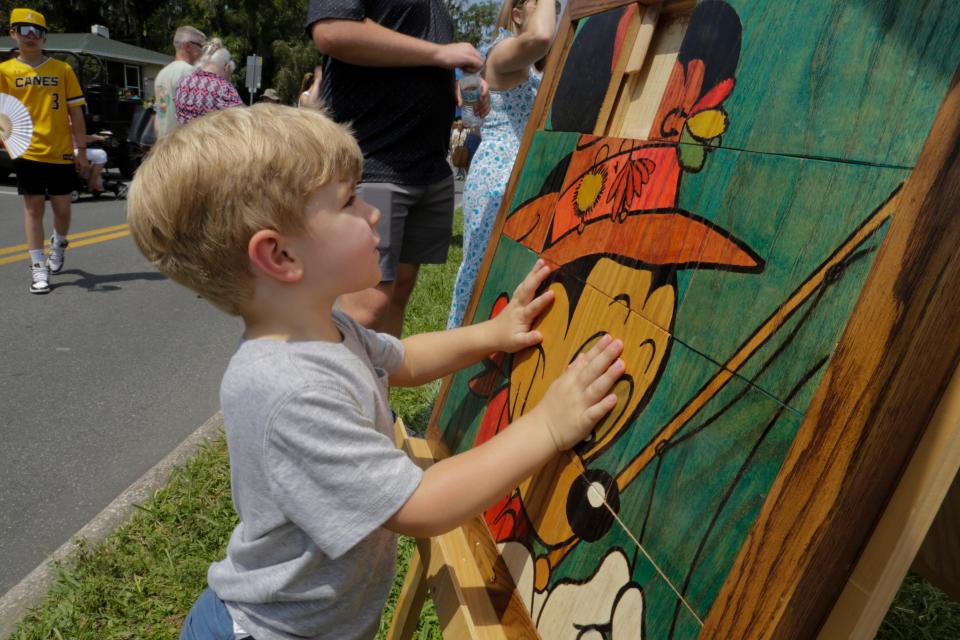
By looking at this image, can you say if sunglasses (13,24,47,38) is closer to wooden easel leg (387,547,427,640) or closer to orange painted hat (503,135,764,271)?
orange painted hat (503,135,764,271)

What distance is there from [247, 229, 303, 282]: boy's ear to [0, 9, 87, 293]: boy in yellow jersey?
4693 mm

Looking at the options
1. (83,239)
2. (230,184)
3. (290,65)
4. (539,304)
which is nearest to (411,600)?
(539,304)

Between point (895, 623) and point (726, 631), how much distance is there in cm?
177

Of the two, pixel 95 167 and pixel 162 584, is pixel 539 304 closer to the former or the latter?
pixel 162 584

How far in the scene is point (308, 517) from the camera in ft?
3.57

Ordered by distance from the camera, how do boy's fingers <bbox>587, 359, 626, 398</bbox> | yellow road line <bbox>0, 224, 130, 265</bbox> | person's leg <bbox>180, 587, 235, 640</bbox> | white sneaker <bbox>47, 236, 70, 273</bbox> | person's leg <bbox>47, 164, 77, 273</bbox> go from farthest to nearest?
yellow road line <bbox>0, 224, 130, 265</bbox> < white sneaker <bbox>47, 236, 70, 273</bbox> < person's leg <bbox>47, 164, 77, 273</bbox> < person's leg <bbox>180, 587, 235, 640</bbox> < boy's fingers <bbox>587, 359, 626, 398</bbox>

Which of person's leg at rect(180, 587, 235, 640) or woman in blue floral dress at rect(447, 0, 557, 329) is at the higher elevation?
woman in blue floral dress at rect(447, 0, 557, 329)

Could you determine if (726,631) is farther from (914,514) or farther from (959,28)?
(959,28)

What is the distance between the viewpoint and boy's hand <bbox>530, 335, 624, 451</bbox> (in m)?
1.04

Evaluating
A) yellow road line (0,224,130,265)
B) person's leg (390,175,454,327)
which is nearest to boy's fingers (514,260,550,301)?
person's leg (390,175,454,327)

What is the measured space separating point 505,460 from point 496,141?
220 centimetres

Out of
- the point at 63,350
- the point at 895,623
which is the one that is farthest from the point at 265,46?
the point at 895,623

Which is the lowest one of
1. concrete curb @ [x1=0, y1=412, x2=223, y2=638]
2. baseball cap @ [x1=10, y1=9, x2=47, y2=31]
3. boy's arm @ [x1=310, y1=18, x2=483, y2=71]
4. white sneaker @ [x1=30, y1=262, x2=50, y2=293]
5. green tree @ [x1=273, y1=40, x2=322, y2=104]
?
white sneaker @ [x1=30, y1=262, x2=50, y2=293]

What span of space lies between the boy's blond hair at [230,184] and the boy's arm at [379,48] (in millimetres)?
1050
